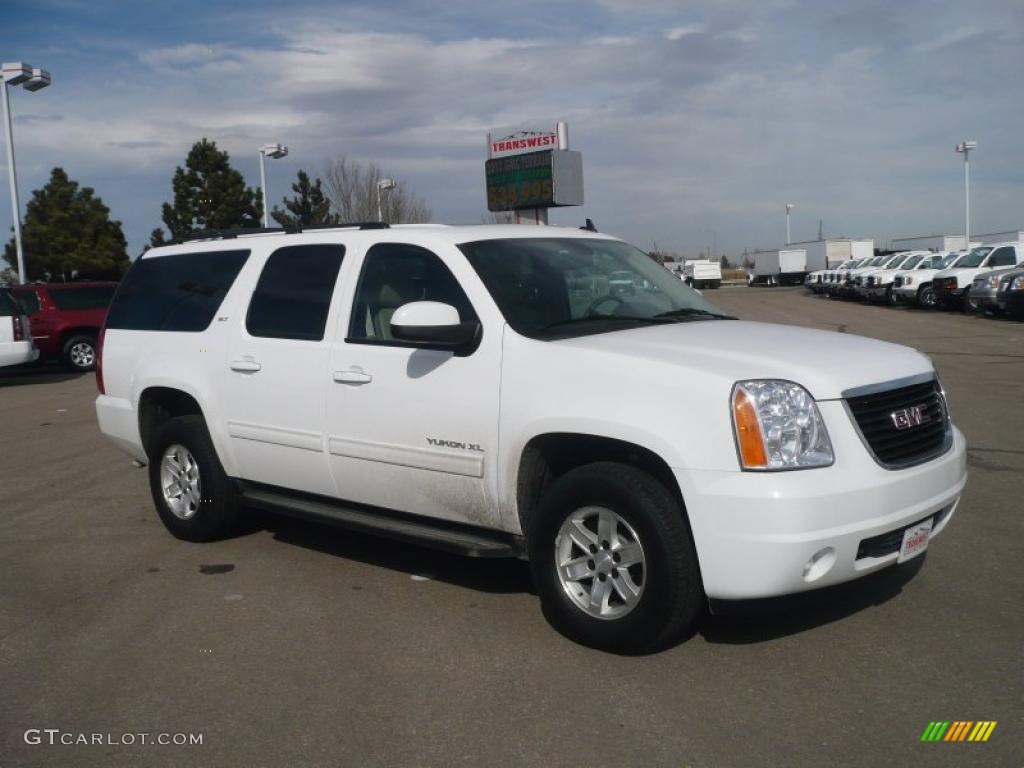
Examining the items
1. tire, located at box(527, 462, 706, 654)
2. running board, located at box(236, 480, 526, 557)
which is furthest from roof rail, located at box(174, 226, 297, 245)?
tire, located at box(527, 462, 706, 654)

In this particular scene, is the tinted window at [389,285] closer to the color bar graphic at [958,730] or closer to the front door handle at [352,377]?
the front door handle at [352,377]

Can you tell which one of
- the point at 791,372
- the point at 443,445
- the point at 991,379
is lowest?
the point at 991,379

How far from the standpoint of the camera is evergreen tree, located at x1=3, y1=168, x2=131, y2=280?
40.1m

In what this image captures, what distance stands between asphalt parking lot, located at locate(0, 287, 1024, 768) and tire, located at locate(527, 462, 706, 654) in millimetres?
150

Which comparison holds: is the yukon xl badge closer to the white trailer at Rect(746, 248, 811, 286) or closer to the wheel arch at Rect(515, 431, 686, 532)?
the wheel arch at Rect(515, 431, 686, 532)

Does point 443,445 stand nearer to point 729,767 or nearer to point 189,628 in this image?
point 189,628

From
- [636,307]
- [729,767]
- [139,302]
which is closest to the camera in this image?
[729,767]

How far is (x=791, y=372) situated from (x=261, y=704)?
2.52 m

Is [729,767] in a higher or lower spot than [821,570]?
lower

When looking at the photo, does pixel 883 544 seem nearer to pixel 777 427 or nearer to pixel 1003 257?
pixel 777 427

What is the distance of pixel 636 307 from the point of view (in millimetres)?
5465

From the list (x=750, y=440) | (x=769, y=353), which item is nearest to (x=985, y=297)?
(x=769, y=353)

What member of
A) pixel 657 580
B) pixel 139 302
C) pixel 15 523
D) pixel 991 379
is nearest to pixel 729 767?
pixel 657 580

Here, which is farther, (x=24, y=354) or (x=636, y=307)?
(x=24, y=354)
